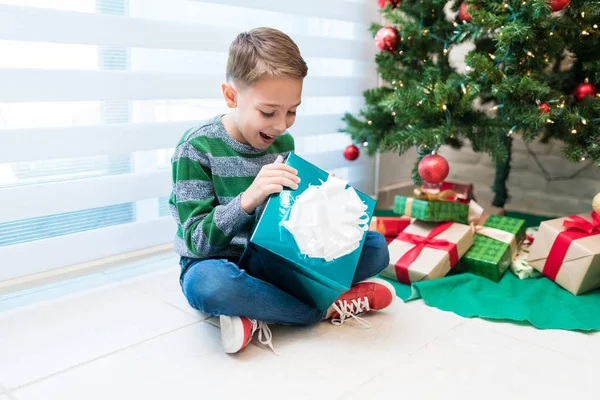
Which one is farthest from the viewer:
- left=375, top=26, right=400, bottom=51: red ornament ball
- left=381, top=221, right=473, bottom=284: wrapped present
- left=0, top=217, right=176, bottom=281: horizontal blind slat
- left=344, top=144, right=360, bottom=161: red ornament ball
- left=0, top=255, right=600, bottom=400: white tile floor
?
left=344, top=144, right=360, bottom=161: red ornament ball

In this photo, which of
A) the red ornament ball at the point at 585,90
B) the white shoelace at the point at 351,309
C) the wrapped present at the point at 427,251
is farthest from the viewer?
the red ornament ball at the point at 585,90

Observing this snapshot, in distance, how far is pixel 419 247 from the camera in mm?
1542

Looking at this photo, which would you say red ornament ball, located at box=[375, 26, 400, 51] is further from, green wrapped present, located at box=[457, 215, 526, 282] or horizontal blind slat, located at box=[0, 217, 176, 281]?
horizontal blind slat, located at box=[0, 217, 176, 281]

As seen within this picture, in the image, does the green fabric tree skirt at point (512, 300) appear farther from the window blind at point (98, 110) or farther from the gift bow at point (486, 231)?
the window blind at point (98, 110)

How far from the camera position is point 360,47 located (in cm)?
215

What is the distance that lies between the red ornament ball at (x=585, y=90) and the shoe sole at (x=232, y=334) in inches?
48.2

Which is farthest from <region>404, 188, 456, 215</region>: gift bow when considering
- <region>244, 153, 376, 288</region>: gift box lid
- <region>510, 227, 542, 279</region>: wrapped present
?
<region>244, 153, 376, 288</region>: gift box lid

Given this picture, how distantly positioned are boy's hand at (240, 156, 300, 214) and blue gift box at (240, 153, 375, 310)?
0.01m

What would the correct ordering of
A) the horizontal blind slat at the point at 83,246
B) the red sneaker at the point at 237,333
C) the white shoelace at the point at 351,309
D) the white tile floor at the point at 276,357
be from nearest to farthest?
the white tile floor at the point at 276,357 → the red sneaker at the point at 237,333 → the white shoelace at the point at 351,309 → the horizontal blind slat at the point at 83,246

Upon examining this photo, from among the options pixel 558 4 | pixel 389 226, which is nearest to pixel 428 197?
pixel 389 226

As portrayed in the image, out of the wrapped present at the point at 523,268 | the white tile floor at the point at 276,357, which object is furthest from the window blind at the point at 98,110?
the wrapped present at the point at 523,268

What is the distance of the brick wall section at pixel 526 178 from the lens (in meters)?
2.19

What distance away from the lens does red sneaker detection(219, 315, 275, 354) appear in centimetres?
108

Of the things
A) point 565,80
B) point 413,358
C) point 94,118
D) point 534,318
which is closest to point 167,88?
point 94,118
